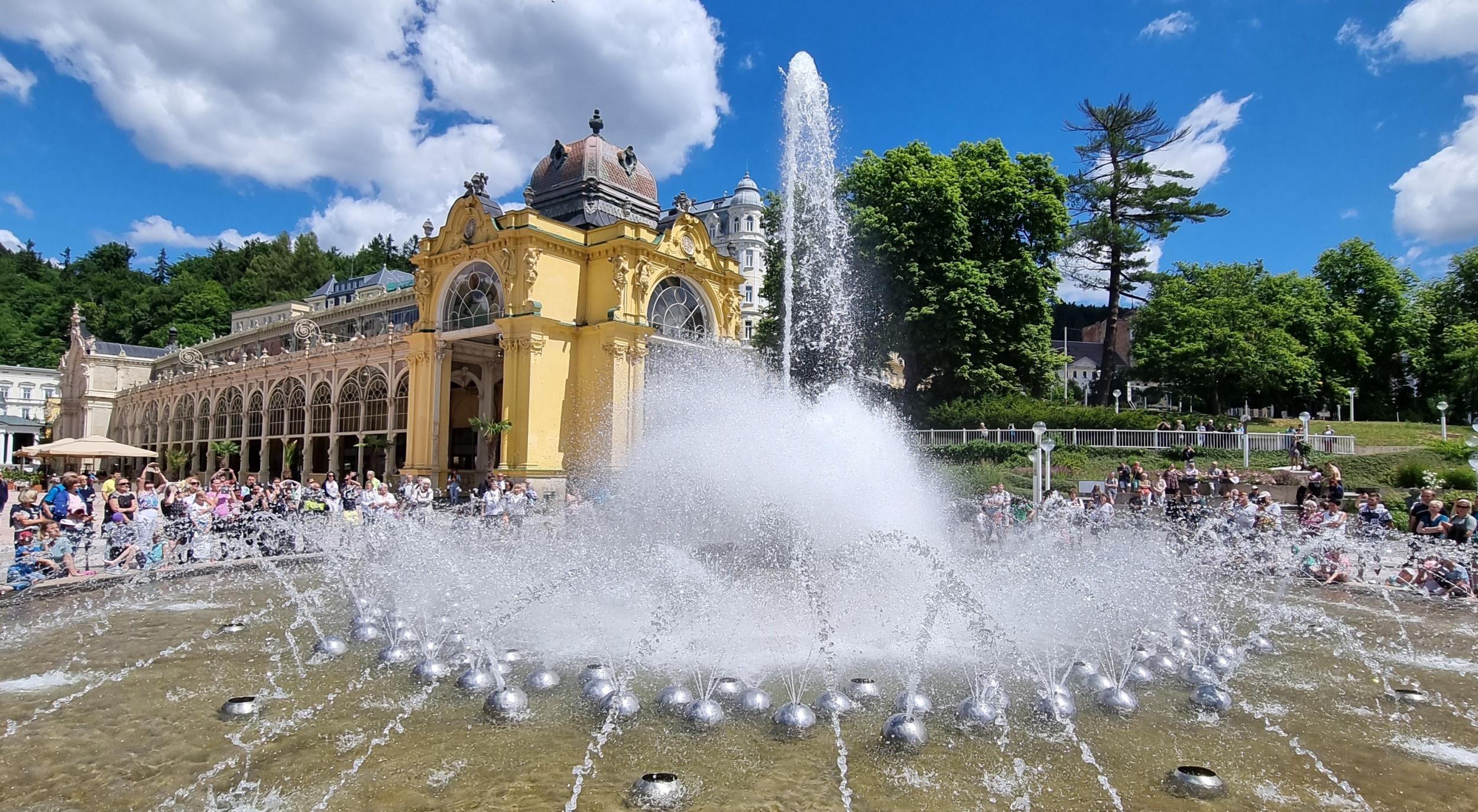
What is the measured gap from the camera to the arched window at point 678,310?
118ft

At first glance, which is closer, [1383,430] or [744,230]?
[1383,430]

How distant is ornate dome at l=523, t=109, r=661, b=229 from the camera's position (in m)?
36.9

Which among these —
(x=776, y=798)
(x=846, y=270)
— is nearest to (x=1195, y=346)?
(x=846, y=270)

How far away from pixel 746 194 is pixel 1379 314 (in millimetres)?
53700

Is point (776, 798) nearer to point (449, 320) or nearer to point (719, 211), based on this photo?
point (449, 320)

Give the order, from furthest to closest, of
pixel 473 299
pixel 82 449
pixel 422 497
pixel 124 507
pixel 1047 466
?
pixel 473 299
pixel 82 449
pixel 1047 466
pixel 422 497
pixel 124 507

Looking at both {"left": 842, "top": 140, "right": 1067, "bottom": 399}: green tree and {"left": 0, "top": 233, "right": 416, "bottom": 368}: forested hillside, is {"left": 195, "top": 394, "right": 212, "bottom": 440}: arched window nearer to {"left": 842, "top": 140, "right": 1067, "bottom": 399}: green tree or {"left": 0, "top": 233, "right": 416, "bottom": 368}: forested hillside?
{"left": 0, "top": 233, "right": 416, "bottom": 368}: forested hillside

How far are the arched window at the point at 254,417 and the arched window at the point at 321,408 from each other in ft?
25.1

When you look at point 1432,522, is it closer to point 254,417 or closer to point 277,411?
point 277,411

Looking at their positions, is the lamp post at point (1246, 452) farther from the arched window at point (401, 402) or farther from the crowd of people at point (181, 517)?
the arched window at point (401, 402)

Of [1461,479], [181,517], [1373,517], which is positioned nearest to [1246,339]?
[1461,479]

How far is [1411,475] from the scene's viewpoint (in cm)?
2577

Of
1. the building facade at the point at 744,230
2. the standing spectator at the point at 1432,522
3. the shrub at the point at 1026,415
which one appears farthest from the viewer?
the building facade at the point at 744,230

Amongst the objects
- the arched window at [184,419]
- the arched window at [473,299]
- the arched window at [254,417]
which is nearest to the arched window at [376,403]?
the arched window at [473,299]
